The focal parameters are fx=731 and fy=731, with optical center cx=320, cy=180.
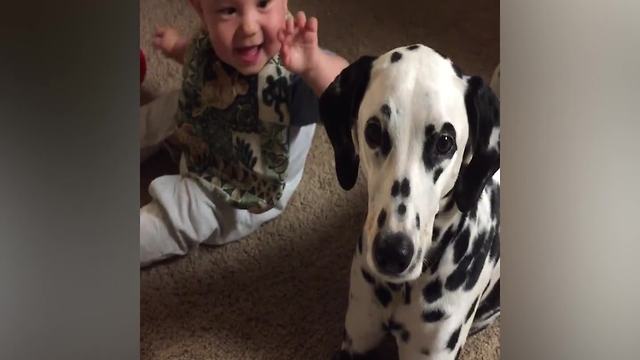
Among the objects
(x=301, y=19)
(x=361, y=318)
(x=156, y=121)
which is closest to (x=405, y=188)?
(x=361, y=318)

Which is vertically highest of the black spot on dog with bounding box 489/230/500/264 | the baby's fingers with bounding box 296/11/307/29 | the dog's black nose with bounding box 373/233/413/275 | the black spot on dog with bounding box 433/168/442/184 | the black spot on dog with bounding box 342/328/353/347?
the baby's fingers with bounding box 296/11/307/29

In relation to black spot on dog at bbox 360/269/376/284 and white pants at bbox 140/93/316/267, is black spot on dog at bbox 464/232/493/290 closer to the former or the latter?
black spot on dog at bbox 360/269/376/284

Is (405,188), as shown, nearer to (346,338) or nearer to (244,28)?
(346,338)

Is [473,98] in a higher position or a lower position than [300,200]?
higher

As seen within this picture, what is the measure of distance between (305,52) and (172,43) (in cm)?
22

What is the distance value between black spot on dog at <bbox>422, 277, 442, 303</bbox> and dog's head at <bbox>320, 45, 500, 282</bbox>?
3 centimetres

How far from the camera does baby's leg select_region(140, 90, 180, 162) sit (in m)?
1.21

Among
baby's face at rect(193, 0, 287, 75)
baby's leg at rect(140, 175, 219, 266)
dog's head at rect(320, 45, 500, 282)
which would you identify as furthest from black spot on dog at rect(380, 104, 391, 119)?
baby's leg at rect(140, 175, 219, 266)
